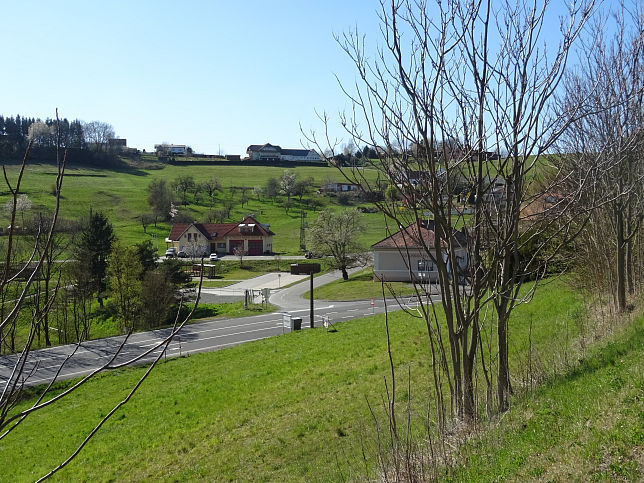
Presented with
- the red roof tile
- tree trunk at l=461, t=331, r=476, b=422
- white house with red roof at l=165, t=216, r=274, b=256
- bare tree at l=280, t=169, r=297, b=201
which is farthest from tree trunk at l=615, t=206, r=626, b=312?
bare tree at l=280, t=169, r=297, b=201

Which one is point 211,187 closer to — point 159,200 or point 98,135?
point 159,200

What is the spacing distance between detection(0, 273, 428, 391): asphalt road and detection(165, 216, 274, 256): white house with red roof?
35.5m

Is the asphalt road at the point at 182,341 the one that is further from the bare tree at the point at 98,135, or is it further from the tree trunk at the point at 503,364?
the bare tree at the point at 98,135

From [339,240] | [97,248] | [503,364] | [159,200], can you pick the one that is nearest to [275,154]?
[159,200]

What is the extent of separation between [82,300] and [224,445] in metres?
28.3

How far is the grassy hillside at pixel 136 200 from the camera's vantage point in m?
77.2

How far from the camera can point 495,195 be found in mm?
6188

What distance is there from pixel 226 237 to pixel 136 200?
2749 cm

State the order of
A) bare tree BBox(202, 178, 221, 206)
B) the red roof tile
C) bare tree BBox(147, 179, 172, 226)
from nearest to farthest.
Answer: the red roof tile, bare tree BBox(147, 179, 172, 226), bare tree BBox(202, 178, 221, 206)

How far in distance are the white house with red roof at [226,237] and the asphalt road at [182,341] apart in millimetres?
35507

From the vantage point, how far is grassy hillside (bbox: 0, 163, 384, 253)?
253 feet

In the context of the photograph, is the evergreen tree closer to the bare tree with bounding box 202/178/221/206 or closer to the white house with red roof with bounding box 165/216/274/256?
the white house with red roof with bounding box 165/216/274/256

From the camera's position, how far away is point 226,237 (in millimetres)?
71688

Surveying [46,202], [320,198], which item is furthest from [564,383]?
[320,198]
